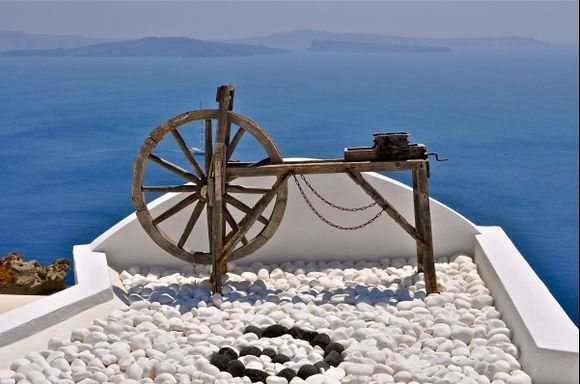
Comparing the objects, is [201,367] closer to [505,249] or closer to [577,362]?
[577,362]

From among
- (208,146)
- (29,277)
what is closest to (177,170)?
(208,146)

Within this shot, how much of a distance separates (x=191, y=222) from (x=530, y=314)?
2.79 meters

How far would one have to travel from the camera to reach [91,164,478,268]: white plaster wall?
827 centimetres

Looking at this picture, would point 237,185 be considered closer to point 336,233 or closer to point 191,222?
point 191,222

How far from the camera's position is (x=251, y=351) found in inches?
250

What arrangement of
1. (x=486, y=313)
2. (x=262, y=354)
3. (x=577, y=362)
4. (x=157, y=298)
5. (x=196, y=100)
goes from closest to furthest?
(x=577, y=362), (x=262, y=354), (x=486, y=313), (x=157, y=298), (x=196, y=100)

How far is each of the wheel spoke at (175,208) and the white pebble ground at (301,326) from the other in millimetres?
505

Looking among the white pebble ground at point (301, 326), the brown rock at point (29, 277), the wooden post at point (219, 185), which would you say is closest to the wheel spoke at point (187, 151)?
the wooden post at point (219, 185)

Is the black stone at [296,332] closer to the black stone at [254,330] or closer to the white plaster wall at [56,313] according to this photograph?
the black stone at [254,330]

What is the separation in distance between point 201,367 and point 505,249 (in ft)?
9.59

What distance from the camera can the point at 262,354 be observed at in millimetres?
6359

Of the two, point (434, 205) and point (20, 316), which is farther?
point (434, 205)

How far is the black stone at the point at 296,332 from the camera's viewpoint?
663 centimetres

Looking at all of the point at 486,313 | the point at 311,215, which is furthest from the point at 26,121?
the point at 486,313
